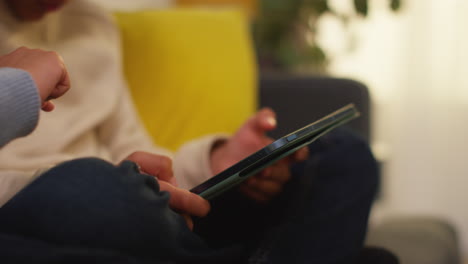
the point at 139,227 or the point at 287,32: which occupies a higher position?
the point at 139,227

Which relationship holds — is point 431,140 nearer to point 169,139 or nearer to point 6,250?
point 169,139

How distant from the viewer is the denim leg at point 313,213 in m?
0.55

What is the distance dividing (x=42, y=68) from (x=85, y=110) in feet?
1.03

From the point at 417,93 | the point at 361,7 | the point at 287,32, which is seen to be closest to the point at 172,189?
the point at 361,7

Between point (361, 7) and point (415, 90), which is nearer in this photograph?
point (361, 7)

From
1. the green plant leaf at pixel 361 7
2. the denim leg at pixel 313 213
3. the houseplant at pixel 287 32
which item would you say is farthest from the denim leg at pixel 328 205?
the houseplant at pixel 287 32

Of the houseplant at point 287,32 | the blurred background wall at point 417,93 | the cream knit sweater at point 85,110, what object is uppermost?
the cream knit sweater at point 85,110

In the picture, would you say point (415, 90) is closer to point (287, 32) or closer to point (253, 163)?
point (287, 32)

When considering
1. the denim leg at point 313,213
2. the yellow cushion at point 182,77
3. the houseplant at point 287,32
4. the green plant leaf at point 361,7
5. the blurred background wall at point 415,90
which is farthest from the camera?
the blurred background wall at point 415,90

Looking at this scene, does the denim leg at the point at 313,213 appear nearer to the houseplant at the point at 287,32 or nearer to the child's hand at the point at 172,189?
the child's hand at the point at 172,189

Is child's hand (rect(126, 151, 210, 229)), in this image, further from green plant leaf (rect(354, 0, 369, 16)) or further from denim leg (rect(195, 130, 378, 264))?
green plant leaf (rect(354, 0, 369, 16))

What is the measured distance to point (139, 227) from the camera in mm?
389

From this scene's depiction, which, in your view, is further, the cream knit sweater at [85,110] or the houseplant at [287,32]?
the houseplant at [287,32]

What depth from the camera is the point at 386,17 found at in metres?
1.87
